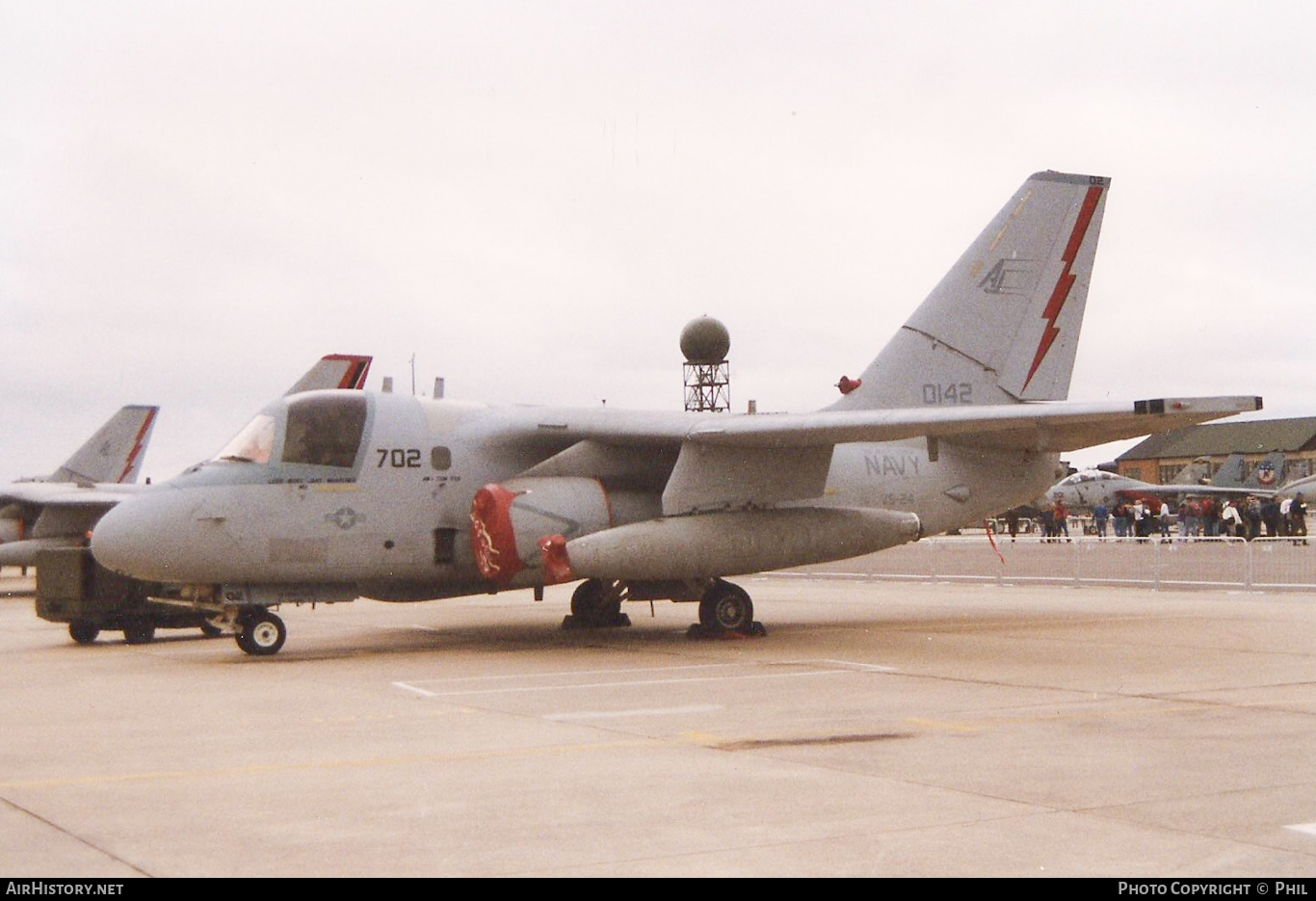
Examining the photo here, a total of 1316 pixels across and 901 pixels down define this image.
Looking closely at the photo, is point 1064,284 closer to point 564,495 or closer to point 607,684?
point 564,495

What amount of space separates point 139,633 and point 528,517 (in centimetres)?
643

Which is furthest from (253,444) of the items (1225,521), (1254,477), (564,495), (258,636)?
(1254,477)

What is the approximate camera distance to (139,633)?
18250 mm

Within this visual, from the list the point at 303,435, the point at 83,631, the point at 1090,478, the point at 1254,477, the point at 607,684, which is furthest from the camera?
the point at 1254,477

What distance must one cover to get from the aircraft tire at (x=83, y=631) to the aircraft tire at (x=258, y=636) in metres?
3.80

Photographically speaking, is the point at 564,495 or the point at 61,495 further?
the point at 61,495

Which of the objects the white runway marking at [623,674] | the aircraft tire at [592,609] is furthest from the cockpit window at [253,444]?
the aircraft tire at [592,609]

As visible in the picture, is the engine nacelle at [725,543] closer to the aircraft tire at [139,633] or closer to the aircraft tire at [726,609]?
the aircraft tire at [726,609]

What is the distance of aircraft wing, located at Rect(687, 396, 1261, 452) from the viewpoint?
14.3m

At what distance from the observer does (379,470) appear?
50.6ft

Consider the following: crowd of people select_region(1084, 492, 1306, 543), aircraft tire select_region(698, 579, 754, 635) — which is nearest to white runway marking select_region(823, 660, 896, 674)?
aircraft tire select_region(698, 579, 754, 635)

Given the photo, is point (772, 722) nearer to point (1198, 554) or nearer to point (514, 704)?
point (514, 704)

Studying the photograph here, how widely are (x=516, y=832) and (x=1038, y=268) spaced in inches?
573

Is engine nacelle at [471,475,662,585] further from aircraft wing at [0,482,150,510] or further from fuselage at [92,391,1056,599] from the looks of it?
aircraft wing at [0,482,150,510]
